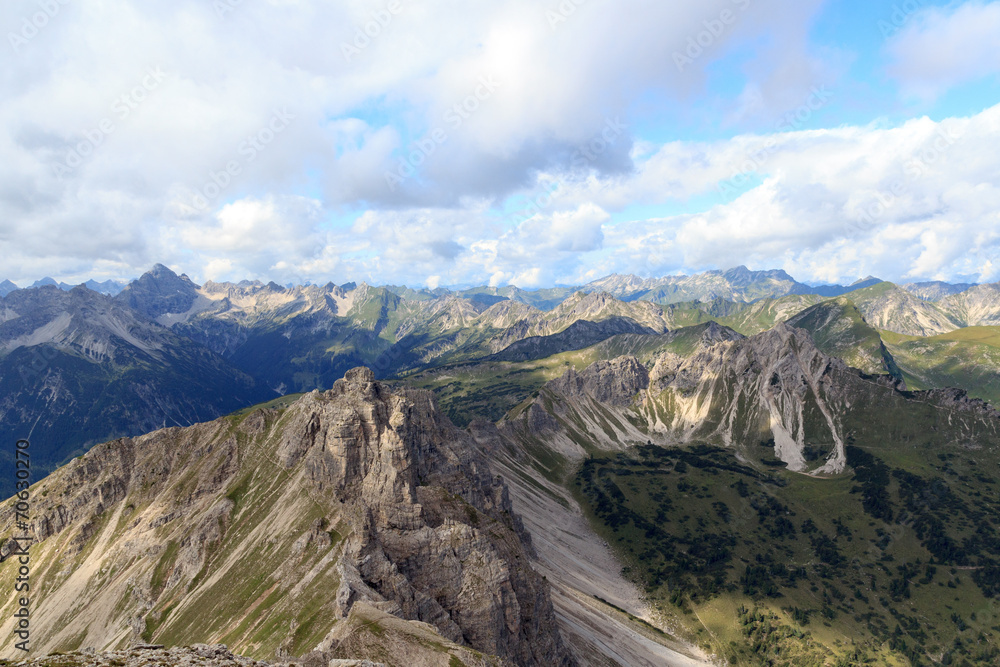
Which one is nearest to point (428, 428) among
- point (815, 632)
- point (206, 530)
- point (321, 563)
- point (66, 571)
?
point (321, 563)

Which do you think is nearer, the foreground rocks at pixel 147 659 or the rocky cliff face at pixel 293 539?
the foreground rocks at pixel 147 659

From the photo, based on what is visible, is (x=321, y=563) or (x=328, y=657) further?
(x=321, y=563)

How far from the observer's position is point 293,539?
106875mm

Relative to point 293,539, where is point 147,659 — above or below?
above

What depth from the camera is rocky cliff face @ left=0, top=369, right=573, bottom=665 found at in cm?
8288

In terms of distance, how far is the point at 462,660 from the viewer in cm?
5847

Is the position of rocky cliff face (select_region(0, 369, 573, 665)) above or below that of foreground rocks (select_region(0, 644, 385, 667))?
below

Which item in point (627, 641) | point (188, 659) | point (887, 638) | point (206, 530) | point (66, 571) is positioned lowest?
point (887, 638)

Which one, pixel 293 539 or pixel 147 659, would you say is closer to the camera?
pixel 147 659

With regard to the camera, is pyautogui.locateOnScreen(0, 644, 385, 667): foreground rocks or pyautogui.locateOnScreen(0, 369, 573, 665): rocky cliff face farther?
pyautogui.locateOnScreen(0, 369, 573, 665): rocky cliff face

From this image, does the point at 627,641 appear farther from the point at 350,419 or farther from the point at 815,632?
the point at 350,419

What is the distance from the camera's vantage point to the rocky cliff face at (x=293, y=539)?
3263 inches

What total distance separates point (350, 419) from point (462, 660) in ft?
228

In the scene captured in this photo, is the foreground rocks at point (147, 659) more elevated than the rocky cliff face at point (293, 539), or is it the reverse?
the foreground rocks at point (147, 659)
